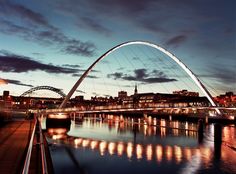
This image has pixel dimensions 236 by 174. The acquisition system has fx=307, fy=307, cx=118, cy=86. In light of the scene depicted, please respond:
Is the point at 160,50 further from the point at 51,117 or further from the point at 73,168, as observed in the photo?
the point at 73,168

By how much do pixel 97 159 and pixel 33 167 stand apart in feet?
58.5

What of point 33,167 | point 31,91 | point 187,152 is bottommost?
point 187,152

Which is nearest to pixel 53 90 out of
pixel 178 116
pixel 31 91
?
pixel 31 91

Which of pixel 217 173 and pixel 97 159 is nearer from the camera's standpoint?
pixel 217 173

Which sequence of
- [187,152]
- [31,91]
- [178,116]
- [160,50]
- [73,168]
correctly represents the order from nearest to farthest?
1. [73,168]
2. [187,152]
3. [160,50]
4. [178,116]
5. [31,91]

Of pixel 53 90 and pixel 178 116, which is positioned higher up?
pixel 53 90

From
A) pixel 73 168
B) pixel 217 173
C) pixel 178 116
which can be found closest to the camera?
pixel 217 173

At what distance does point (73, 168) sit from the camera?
24.6 meters

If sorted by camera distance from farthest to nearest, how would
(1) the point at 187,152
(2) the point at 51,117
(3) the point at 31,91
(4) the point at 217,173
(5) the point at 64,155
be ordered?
1. (3) the point at 31,91
2. (2) the point at 51,117
3. (1) the point at 187,152
4. (5) the point at 64,155
5. (4) the point at 217,173

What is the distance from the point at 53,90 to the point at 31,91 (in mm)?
10294

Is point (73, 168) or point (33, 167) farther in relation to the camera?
point (73, 168)

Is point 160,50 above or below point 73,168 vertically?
above

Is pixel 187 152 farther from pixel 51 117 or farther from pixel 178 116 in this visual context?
pixel 178 116

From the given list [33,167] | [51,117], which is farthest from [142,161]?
[51,117]
